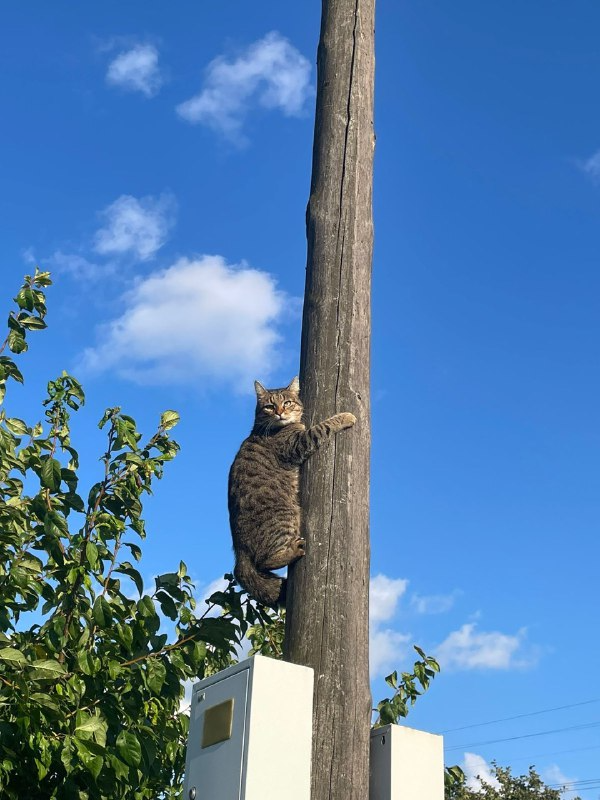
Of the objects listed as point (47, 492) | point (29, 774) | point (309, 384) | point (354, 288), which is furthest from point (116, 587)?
point (354, 288)

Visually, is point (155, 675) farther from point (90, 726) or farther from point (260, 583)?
Answer: point (260, 583)

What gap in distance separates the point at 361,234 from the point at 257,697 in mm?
2063

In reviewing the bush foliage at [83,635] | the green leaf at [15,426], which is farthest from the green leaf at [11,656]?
the green leaf at [15,426]

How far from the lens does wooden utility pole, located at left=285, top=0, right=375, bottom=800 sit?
290cm

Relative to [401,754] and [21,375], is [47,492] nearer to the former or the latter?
[21,375]

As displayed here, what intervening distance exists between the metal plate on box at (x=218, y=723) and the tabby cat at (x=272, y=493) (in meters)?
0.69

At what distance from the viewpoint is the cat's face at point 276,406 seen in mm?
5090

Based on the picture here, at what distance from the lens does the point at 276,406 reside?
225 inches

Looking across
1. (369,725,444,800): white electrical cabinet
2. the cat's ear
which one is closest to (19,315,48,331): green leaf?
the cat's ear

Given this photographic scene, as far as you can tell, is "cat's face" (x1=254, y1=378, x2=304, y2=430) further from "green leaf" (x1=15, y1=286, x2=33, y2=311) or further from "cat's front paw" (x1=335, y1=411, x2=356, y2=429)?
"green leaf" (x1=15, y1=286, x2=33, y2=311)

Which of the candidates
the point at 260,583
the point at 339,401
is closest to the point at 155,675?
the point at 260,583

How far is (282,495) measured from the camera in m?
4.47

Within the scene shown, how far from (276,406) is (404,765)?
306 centimetres

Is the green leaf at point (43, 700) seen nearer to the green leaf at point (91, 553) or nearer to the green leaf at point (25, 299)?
the green leaf at point (91, 553)
